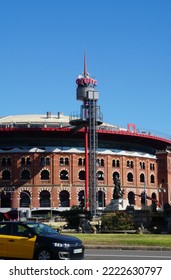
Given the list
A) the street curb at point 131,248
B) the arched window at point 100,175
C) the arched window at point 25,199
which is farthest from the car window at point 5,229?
the arched window at point 100,175

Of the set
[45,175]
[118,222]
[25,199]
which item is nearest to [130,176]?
[45,175]

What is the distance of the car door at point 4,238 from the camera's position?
16.2m

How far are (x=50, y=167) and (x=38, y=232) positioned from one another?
238 feet

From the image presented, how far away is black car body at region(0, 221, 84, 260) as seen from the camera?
15562 mm

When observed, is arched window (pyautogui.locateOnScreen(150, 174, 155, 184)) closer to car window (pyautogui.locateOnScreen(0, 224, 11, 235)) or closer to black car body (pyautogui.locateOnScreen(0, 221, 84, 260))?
black car body (pyautogui.locateOnScreen(0, 221, 84, 260))

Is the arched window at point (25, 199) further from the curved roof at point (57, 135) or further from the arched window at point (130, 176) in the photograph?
the arched window at point (130, 176)

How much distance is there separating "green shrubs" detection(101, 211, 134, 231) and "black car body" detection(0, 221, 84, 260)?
22828 millimetres

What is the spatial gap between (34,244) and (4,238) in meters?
1.20

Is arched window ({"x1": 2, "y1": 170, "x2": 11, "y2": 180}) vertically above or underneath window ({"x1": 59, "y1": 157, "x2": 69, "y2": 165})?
underneath

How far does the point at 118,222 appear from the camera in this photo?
39.4 m

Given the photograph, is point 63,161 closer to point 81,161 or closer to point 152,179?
point 81,161

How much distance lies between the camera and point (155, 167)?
100 meters

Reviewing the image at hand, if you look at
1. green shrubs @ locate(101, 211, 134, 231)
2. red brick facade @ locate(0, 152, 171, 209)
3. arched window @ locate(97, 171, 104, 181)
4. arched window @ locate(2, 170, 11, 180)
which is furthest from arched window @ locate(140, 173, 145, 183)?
green shrubs @ locate(101, 211, 134, 231)
